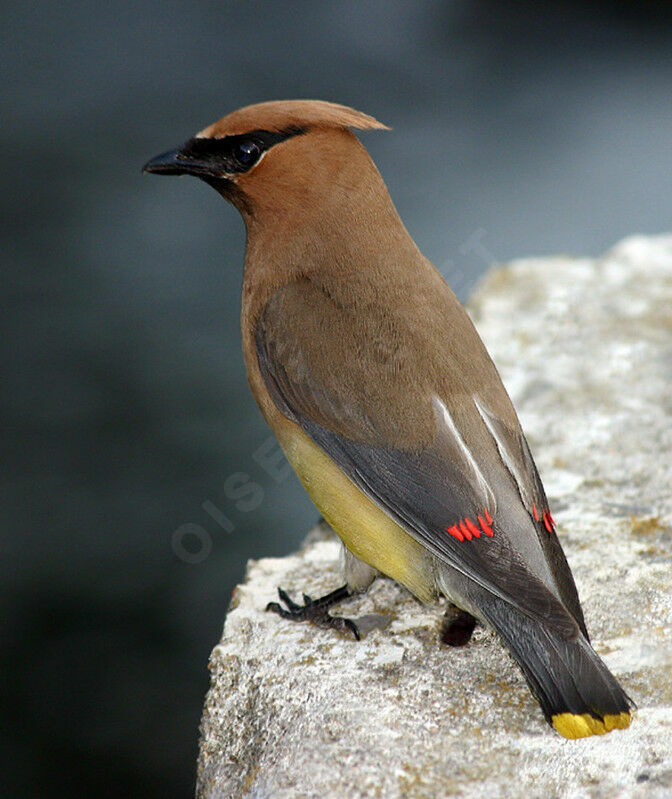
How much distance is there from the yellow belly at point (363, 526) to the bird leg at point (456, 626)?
0.10 metres

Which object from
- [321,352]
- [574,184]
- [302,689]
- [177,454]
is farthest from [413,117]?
[302,689]

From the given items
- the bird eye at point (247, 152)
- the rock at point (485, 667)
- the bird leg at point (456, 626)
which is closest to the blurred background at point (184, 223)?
the rock at point (485, 667)

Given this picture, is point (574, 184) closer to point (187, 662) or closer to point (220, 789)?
point (187, 662)

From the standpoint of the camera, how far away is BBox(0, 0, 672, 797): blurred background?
554cm

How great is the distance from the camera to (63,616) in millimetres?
5359

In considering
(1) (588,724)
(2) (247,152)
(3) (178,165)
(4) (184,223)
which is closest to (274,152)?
(2) (247,152)

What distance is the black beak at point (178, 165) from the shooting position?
348 centimetres

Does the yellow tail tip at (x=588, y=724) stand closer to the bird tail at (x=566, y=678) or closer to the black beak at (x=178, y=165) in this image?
the bird tail at (x=566, y=678)

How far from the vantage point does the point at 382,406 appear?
10.5ft

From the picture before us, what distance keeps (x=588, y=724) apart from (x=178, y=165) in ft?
6.18

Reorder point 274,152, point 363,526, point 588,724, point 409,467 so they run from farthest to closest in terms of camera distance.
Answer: point 274,152, point 363,526, point 409,467, point 588,724

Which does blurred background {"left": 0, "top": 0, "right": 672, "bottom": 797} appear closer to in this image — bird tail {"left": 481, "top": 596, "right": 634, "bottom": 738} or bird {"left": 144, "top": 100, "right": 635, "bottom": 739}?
bird {"left": 144, "top": 100, "right": 635, "bottom": 739}

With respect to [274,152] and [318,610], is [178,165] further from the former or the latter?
[318,610]

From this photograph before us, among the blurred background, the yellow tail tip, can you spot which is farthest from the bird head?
the blurred background
